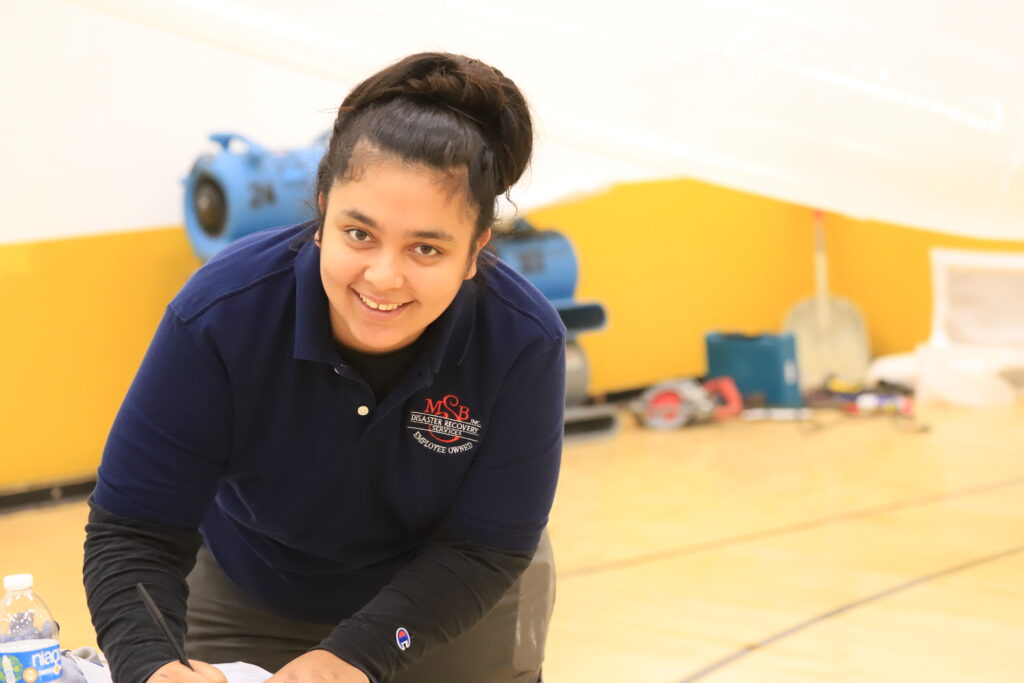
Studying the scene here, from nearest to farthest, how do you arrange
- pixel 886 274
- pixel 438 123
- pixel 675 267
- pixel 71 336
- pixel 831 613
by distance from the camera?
pixel 438 123
pixel 831 613
pixel 71 336
pixel 675 267
pixel 886 274

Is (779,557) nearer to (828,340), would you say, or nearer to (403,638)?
(403,638)

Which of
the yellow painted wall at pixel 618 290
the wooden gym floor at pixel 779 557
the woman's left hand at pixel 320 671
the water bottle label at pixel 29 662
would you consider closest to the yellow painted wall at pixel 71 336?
the yellow painted wall at pixel 618 290

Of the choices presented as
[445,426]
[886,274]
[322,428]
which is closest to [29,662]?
[322,428]

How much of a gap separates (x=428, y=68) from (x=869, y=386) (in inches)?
178

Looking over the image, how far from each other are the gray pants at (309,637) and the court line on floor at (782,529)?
118cm

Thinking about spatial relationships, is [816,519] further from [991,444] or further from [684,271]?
[684,271]

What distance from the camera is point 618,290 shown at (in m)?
5.51

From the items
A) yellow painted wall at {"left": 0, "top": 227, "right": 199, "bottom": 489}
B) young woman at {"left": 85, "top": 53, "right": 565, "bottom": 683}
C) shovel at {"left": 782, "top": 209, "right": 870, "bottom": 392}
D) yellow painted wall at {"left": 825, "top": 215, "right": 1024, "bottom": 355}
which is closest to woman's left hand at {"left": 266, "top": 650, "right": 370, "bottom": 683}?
young woman at {"left": 85, "top": 53, "right": 565, "bottom": 683}

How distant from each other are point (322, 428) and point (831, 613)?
152 cm

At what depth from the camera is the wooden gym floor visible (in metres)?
2.46

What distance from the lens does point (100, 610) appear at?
1443mm

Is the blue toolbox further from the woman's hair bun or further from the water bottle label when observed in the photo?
the water bottle label

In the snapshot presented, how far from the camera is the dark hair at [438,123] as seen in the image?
134cm

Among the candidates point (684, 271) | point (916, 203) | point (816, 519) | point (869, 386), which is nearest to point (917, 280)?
point (869, 386)
